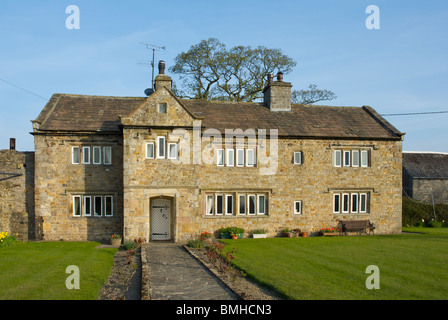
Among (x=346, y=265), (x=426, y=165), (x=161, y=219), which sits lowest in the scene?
(x=346, y=265)

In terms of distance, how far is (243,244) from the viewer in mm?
19984

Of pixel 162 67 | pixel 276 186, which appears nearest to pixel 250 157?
pixel 276 186

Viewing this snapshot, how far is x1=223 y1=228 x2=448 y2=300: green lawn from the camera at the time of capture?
1058cm

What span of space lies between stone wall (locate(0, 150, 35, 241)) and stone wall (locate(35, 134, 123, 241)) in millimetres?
972

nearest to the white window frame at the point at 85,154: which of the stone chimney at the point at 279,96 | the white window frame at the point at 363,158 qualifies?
the stone chimney at the point at 279,96

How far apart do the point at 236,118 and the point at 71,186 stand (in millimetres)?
10777

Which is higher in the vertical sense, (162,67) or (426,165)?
(162,67)

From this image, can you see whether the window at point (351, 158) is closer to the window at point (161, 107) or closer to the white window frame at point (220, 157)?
the white window frame at point (220, 157)

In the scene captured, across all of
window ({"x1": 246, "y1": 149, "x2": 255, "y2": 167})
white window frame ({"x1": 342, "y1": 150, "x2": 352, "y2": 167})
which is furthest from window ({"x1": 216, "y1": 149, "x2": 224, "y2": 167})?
white window frame ({"x1": 342, "y1": 150, "x2": 352, "y2": 167})

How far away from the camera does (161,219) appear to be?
22.2 metres

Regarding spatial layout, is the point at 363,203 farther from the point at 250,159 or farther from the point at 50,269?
the point at 50,269

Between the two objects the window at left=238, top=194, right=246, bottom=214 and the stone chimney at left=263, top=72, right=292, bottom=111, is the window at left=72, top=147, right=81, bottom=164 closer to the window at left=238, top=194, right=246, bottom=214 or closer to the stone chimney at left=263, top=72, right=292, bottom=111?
the window at left=238, top=194, right=246, bottom=214

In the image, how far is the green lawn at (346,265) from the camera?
10.6 m
